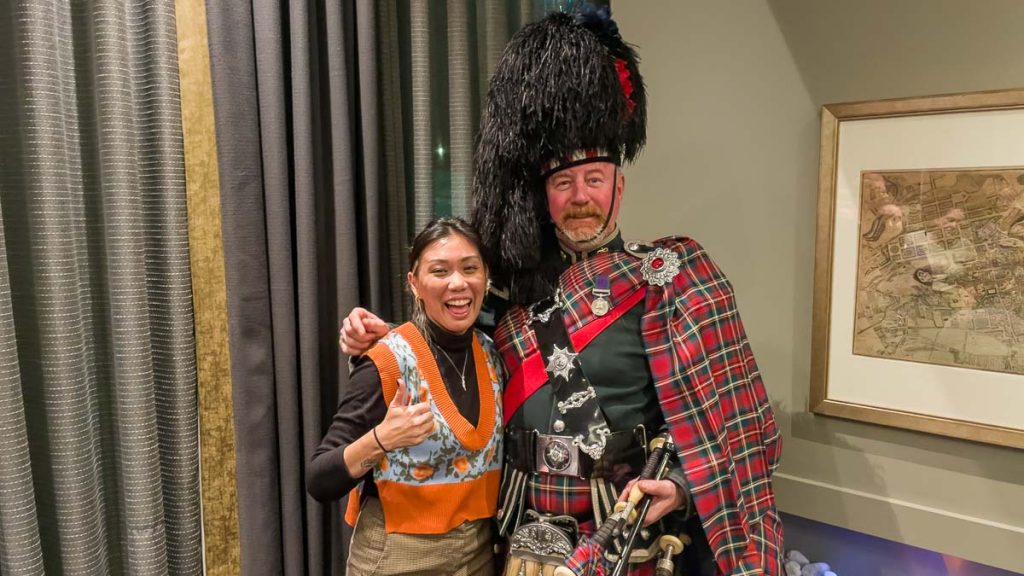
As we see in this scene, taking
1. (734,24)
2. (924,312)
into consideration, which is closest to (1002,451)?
(924,312)

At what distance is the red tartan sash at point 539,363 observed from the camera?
43.4 inches

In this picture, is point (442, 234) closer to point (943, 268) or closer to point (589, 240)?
point (589, 240)

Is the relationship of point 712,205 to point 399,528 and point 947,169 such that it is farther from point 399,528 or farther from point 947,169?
point 399,528

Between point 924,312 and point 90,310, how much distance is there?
1.47 m

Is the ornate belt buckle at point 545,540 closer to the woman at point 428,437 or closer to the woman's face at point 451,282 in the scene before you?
the woman at point 428,437

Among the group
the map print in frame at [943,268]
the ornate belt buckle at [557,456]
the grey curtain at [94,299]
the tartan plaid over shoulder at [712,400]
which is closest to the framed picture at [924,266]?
the map print in frame at [943,268]

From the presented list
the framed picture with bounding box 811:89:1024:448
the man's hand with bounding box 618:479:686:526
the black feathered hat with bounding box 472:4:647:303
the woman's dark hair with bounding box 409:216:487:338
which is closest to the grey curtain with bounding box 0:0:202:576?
the woman's dark hair with bounding box 409:216:487:338

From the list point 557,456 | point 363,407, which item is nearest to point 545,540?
point 557,456

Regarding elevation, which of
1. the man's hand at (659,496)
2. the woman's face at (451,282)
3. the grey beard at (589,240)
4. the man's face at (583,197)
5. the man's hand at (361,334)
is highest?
the man's face at (583,197)

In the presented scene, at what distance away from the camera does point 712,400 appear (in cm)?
105

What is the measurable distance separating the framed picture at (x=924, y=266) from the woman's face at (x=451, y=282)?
0.76 meters

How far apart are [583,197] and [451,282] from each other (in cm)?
28

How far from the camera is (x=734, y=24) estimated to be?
147 cm

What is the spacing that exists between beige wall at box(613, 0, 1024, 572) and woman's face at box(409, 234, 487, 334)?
2.40 ft
